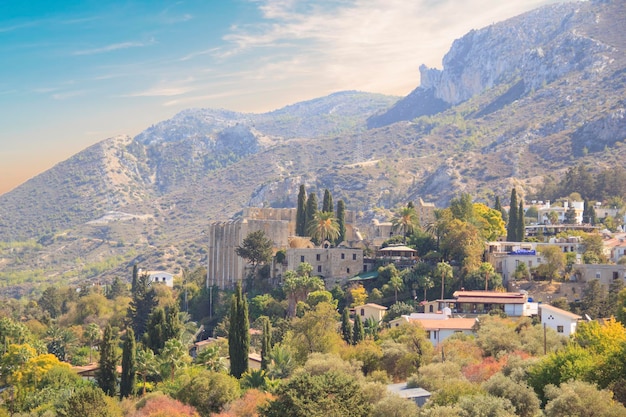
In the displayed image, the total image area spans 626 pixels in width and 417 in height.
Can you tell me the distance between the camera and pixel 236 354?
202 feet

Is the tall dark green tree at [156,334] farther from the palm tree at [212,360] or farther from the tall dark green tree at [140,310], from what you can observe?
the tall dark green tree at [140,310]

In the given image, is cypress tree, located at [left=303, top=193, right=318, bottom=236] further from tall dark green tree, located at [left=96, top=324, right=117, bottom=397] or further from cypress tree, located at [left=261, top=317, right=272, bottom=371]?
tall dark green tree, located at [left=96, top=324, right=117, bottom=397]

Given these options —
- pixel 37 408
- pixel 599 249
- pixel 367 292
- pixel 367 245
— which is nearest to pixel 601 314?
pixel 599 249

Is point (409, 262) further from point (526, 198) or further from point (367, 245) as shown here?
point (526, 198)

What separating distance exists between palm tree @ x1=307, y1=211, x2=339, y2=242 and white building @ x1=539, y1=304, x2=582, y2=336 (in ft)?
86.9

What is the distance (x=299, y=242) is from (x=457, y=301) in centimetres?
2056

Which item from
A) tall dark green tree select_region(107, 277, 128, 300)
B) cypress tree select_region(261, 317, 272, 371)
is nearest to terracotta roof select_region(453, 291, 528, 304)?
cypress tree select_region(261, 317, 272, 371)

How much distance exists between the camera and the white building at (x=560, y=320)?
63906mm

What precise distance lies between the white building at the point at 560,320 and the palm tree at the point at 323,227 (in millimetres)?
26494

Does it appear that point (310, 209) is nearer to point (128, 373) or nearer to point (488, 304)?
point (488, 304)

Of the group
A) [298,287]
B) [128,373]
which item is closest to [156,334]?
[128,373]

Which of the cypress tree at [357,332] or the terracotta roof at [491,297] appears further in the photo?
the terracotta roof at [491,297]

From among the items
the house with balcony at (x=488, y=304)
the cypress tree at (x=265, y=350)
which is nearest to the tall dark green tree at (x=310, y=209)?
the house with balcony at (x=488, y=304)

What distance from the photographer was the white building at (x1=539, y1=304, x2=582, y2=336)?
6391cm
